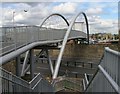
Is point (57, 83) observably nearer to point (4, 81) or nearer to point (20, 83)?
point (20, 83)

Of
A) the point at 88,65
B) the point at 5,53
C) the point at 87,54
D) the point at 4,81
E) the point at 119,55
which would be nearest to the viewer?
the point at 119,55

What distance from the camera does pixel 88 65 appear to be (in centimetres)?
4594

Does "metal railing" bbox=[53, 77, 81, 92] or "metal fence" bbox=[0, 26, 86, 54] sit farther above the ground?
"metal fence" bbox=[0, 26, 86, 54]

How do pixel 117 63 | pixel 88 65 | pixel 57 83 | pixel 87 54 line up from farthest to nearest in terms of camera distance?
1. pixel 87 54
2. pixel 88 65
3. pixel 57 83
4. pixel 117 63

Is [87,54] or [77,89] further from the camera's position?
[87,54]

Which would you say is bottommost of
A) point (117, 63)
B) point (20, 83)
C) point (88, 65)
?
point (88, 65)

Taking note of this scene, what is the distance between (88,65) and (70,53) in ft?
49.7

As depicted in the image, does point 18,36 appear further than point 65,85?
No

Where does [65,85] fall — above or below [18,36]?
below

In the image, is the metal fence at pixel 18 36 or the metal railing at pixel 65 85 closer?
the metal fence at pixel 18 36

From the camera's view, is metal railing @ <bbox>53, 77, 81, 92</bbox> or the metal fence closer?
the metal fence

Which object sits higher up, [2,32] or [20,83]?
[2,32]

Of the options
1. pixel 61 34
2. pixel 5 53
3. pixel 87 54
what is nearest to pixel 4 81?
pixel 5 53

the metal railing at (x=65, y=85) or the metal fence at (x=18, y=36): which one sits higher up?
the metal fence at (x=18, y=36)
